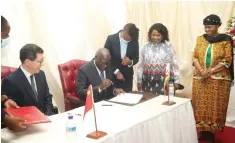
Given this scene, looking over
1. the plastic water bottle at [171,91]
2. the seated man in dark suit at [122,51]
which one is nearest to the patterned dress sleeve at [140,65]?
the seated man in dark suit at [122,51]

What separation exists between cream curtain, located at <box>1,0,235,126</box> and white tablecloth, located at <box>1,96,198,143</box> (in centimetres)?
136

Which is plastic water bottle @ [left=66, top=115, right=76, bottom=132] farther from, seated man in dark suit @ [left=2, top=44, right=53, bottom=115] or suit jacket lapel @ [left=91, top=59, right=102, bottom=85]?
suit jacket lapel @ [left=91, top=59, right=102, bottom=85]

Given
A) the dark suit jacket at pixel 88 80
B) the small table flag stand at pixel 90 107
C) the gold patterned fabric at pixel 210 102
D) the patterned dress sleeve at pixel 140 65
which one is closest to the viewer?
the small table flag stand at pixel 90 107

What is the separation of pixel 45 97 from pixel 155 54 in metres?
1.29

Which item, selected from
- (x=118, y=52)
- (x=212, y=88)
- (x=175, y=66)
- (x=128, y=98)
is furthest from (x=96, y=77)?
(x=212, y=88)

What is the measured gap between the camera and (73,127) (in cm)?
175

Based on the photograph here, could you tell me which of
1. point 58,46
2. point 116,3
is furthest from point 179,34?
point 58,46

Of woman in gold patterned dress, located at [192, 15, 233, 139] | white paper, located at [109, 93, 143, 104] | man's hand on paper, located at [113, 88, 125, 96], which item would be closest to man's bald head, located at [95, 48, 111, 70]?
man's hand on paper, located at [113, 88, 125, 96]

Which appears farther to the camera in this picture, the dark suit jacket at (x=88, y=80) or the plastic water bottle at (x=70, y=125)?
the dark suit jacket at (x=88, y=80)

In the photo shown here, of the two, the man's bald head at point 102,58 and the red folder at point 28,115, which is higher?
the man's bald head at point 102,58

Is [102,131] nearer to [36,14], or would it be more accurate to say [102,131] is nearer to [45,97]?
[45,97]

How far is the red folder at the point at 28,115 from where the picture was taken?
1766 millimetres

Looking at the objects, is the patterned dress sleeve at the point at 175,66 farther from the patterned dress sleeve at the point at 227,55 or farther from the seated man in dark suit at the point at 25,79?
the seated man in dark suit at the point at 25,79

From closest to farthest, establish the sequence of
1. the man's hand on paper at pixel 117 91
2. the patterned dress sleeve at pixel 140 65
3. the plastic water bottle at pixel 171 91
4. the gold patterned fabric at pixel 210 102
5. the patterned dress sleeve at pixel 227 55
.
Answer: the plastic water bottle at pixel 171 91 → the man's hand on paper at pixel 117 91 → the patterned dress sleeve at pixel 227 55 → the gold patterned fabric at pixel 210 102 → the patterned dress sleeve at pixel 140 65
